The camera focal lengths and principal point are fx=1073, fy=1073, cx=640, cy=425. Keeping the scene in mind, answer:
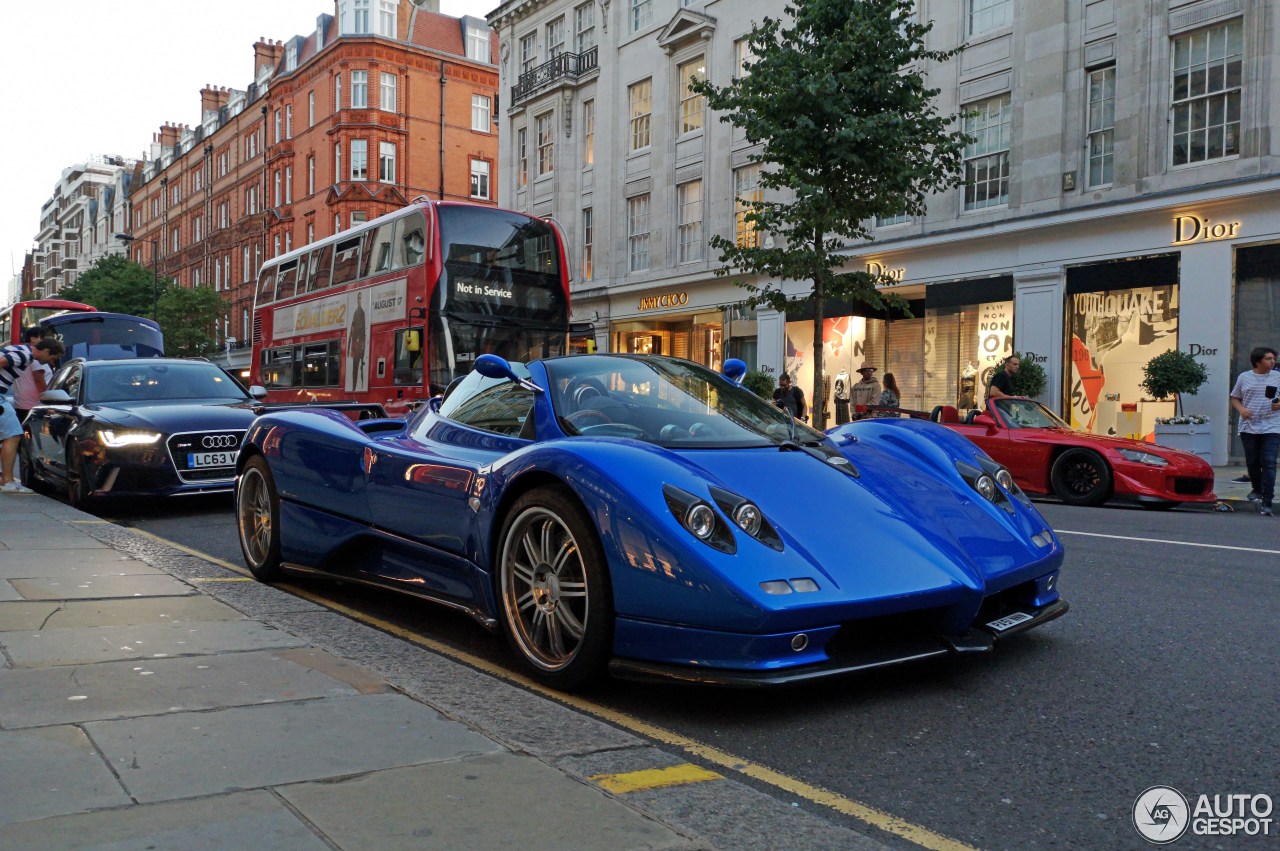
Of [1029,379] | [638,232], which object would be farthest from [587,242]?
[1029,379]

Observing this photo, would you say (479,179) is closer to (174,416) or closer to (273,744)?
(174,416)

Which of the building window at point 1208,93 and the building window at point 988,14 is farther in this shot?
the building window at point 988,14

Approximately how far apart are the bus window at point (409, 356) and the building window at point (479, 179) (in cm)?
3896

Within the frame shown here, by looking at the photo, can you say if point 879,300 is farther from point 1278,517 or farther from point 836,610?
point 836,610

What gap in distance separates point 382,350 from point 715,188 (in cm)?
1299

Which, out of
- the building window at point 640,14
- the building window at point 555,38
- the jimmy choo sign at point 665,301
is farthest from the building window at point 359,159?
the jimmy choo sign at point 665,301

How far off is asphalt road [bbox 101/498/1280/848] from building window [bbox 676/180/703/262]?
23.2 m

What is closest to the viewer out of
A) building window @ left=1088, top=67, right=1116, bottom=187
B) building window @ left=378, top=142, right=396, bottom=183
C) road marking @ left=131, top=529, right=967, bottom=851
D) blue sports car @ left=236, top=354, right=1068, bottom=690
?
road marking @ left=131, top=529, right=967, bottom=851

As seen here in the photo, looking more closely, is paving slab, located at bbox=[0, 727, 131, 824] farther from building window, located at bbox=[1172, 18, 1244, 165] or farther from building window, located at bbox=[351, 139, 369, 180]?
building window, located at bbox=[351, 139, 369, 180]

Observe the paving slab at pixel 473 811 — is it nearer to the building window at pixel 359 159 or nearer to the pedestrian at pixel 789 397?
the pedestrian at pixel 789 397

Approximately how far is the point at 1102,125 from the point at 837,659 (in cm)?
1799

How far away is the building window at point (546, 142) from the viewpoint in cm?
3362

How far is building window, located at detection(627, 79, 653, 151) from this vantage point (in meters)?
29.9

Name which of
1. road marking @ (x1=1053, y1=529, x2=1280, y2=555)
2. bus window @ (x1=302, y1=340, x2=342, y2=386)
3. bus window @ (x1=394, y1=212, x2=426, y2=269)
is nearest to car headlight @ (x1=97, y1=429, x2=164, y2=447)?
bus window @ (x1=394, y1=212, x2=426, y2=269)
